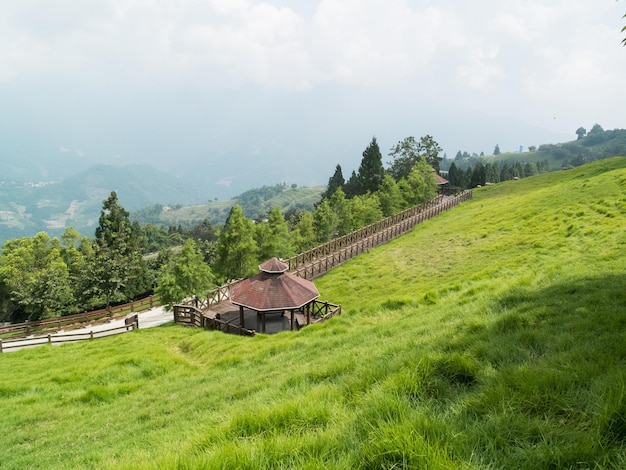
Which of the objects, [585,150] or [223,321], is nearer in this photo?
[223,321]

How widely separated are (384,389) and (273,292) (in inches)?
640

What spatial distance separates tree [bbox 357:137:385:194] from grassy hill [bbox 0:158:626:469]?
5150 centimetres

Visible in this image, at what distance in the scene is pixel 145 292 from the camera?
1941 inches

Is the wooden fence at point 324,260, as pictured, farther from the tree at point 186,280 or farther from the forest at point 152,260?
the forest at point 152,260

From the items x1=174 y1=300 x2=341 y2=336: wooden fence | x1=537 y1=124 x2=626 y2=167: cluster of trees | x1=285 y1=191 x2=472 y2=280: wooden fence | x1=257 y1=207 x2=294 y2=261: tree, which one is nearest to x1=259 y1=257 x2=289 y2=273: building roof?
x1=174 y1=300 x2=341 y2=336: wooden fence

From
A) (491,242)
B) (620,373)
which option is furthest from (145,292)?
(620,373)

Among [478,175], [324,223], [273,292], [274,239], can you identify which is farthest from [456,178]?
[273,292]

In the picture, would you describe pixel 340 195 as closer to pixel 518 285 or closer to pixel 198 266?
pixel 198 266

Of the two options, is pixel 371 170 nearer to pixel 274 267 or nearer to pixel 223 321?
pixel 274 267

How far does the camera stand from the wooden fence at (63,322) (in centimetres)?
2958

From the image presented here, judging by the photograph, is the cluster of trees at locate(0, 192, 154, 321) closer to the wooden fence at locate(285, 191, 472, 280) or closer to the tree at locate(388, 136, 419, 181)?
the wooden fence at locate(285, 191, 472, 280)

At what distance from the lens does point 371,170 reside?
70625 millimetres

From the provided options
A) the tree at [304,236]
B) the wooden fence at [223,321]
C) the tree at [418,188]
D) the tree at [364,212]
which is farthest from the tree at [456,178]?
the wooden fence at [223,321]

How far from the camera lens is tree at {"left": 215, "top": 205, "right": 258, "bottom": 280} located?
102 ft
